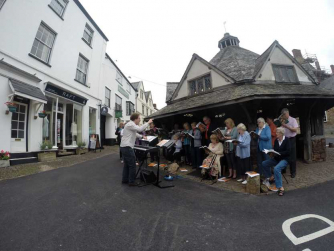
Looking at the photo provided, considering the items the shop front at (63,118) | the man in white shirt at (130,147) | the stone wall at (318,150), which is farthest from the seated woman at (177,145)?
the shop front at (63,118)

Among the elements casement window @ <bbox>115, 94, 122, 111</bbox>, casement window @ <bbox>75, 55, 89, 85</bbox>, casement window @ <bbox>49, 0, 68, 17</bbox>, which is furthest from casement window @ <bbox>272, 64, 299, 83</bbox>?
casement window @ <bbox>115, 94, 122, 111</bbox>

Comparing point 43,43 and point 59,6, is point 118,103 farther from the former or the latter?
point 43,43

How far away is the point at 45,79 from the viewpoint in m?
8.90

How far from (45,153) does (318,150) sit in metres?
13.5

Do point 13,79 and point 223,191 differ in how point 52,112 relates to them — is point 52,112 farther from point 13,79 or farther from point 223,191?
point 223,191

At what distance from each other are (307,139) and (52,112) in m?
14.2

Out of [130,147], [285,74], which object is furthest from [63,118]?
[285,74]

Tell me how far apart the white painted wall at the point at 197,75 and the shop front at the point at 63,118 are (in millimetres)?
7498

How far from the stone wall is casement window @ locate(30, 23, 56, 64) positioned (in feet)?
48.7

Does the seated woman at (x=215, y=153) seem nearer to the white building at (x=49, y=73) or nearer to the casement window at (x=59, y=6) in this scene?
the white building at (x=49, y=73)

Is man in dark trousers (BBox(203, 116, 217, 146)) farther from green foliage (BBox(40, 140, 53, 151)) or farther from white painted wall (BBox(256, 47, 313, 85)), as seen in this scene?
green foliage (BBox(40, 140, 53, 151))

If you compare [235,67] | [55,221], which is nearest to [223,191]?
[55,221]

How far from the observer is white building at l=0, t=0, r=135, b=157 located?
707 cm

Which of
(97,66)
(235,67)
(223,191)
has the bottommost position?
(223,191)
